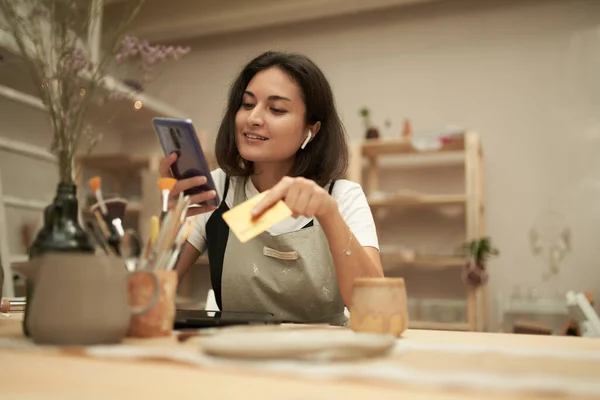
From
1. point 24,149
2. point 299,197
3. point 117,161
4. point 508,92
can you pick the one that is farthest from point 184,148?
point 117,161

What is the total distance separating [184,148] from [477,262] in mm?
2474

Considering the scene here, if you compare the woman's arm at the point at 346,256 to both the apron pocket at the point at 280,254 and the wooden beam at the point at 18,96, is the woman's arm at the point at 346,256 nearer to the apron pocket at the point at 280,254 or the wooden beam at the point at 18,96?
the apron pocket at the point at 280,254

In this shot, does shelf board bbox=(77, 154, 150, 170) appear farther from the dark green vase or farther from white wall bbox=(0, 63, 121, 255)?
the dark green vase

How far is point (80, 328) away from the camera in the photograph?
633 millimetres

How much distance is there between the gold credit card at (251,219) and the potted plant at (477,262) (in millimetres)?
2575

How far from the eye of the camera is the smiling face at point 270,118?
143 centimetres

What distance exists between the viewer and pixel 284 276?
4.30 feet

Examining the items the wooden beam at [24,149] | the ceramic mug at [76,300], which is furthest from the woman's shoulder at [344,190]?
the wooden beam at [24,149]

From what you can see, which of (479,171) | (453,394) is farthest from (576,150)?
(453,394)

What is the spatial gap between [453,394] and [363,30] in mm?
3831

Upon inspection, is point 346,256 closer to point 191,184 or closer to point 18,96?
point 191,184

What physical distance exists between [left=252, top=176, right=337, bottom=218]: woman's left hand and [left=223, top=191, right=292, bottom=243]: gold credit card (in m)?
0.01

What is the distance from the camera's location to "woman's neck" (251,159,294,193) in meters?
1.58

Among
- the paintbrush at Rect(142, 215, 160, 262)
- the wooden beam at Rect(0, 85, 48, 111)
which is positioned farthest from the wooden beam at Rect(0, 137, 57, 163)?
the paintbrush at Rect(142, 215, 160, 262)
